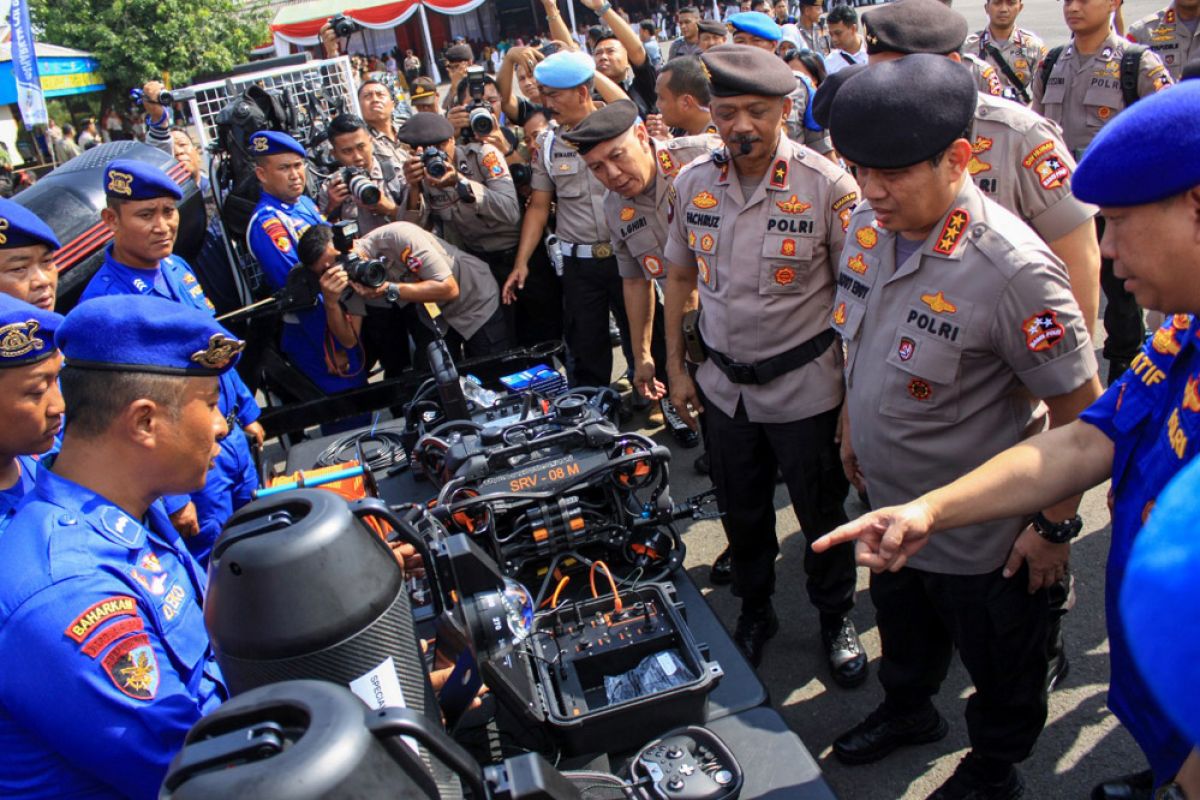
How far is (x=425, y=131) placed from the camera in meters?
4.90

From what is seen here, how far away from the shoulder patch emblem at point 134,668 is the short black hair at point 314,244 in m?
3.13

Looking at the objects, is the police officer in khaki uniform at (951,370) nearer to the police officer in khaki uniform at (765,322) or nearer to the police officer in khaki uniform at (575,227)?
the police officer in khaki uniform at (765,322)

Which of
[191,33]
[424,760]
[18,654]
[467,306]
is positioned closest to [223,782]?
[424,760]

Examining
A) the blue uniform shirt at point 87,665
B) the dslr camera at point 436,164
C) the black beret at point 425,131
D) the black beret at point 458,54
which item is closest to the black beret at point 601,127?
the dslr camera at point 436,164

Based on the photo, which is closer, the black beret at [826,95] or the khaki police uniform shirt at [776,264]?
the khaki police uniform shirt at [776,264]

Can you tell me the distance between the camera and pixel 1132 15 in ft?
53.7

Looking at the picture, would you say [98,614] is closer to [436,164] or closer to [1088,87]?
[436,164]

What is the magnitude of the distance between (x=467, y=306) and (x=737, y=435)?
211 cm

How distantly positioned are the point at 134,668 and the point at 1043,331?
1.90 m

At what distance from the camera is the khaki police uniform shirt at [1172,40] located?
5.11 metres

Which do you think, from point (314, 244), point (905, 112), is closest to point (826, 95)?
point (905, 112)

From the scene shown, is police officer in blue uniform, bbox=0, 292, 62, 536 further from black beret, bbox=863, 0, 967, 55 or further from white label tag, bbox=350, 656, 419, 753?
black beret, bbox=863, 0, 967, 55

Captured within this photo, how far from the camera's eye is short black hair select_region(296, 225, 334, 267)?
430 cm

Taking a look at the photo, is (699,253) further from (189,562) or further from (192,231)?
(192,231)
